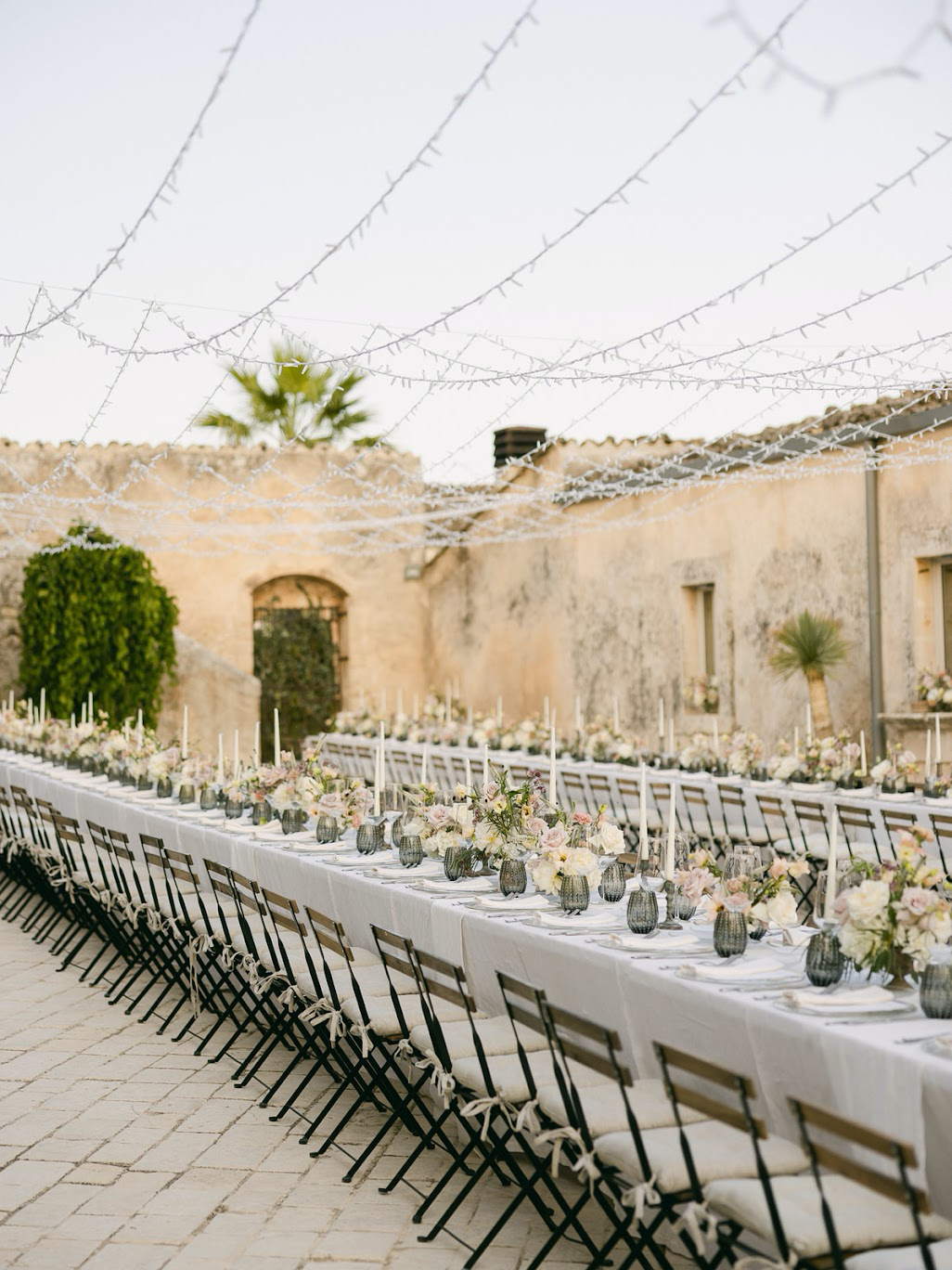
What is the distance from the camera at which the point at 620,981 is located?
3.84 meters

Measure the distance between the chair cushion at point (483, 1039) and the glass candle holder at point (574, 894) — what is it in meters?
0.43

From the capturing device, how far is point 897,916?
10.8ft

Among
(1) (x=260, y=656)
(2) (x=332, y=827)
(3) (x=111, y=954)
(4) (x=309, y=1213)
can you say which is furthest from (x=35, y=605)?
(4) (x=309, y=1213)

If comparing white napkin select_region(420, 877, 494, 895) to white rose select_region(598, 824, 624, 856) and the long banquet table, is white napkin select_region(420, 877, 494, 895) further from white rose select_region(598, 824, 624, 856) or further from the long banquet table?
white rose select_region(598, 824, 624, 856)

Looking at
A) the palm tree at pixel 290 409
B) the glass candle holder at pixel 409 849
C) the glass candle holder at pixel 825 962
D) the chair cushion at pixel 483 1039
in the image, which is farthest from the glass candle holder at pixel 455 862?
the palm tree at pixel 290 409

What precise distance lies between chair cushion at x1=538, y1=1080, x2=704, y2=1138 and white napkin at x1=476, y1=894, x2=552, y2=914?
3.58 ft

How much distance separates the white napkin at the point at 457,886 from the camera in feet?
16.4

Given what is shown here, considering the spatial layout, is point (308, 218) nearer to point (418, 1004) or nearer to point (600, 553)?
point (418, 1004)

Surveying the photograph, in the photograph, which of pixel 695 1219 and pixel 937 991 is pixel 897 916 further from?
pixel 695 1219

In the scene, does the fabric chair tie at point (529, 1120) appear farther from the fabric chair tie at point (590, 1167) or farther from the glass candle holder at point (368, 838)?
the glass candle holder at point (368, 838)

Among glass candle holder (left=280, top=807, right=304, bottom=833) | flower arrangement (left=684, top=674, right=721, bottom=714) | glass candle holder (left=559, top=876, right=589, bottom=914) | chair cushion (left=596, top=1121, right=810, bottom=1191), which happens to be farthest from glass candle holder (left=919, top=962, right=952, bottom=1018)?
flower arrangement (left=684, top=674, right=721, bottom=714)

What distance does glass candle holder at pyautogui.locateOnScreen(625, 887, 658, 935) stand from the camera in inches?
162

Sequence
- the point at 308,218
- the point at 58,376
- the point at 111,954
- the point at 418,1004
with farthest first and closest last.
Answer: the point at 58,376 < the point at 111,954 < the point at 308,218 < the point at 418,1004

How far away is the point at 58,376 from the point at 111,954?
3104 mm
